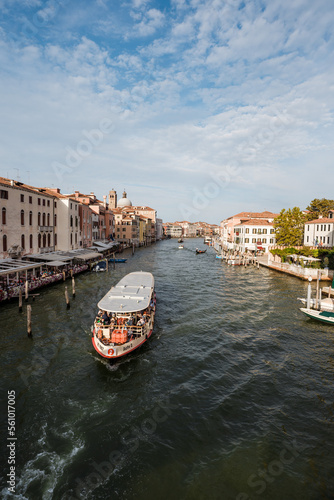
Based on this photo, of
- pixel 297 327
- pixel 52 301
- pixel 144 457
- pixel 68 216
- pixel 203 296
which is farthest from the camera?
pixel 68 216

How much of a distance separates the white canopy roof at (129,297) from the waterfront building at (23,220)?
16.7 m

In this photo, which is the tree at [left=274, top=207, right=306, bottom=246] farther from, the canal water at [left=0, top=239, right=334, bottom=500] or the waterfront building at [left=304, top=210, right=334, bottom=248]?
the canal water at [left=0, top=239, right=334, bottom=500]

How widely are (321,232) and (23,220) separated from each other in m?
50.4

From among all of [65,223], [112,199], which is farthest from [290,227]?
[112,199]

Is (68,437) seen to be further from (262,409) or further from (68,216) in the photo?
(68,216)

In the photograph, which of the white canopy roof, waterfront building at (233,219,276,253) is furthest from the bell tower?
the white canopy roof

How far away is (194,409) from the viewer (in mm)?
12617

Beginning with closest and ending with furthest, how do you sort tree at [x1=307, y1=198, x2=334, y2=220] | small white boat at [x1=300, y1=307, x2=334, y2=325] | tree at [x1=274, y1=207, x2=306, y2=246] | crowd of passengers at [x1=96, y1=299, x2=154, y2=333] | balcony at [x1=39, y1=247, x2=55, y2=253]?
crowd of passengers at [x1=96, y1=299, x2=154, y2=333], small white boat at [x1=300, y1=307, x2=334, y2=325], balcony at [x1=39, y1=247, x2=55, y2=253], tree at [x1=274, y1=207, x2=306, y2=246], tree at [x1=307, y1=198, x2=334, y2=220]

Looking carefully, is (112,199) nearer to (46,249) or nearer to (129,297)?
(46,249)

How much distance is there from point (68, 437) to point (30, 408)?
281 centimetres

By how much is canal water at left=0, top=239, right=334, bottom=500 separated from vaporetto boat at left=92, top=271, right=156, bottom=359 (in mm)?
942

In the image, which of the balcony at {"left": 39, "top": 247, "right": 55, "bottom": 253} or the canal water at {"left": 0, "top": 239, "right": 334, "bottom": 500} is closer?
the canal water at {"left": 0, "top": 239, "right": 334, "bottom": 500}

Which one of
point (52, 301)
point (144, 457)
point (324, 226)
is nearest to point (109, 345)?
point (144, 457)

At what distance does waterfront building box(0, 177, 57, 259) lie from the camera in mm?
33062
